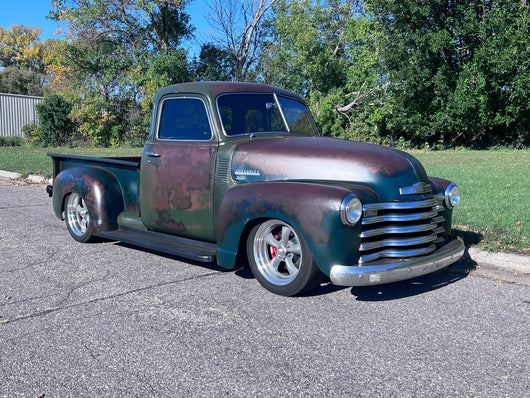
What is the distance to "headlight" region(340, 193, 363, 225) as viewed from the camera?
12.5 feet

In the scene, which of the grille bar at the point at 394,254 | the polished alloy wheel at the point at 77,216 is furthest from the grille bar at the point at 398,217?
the polished alloy wheel at the point at 77,216

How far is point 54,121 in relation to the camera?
29641 millimetres

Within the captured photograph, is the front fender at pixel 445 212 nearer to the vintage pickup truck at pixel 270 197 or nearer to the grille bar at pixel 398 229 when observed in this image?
the vintage pickup truck at pixel 270 197

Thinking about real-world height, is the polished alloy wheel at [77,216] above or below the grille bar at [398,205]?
below

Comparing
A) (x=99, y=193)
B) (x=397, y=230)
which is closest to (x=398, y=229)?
(x=397, y=230)

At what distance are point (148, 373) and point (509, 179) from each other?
1064cm

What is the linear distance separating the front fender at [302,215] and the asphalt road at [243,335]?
460 mm

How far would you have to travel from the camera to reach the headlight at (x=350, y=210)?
3.79 meters

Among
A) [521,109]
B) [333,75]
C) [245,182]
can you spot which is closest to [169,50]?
[333,75]

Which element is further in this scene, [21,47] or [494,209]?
[21,47]

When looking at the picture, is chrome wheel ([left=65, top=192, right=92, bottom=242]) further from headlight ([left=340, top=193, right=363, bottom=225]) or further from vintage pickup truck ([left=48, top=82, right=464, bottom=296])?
headlight ([left=340, top=193, right=363, bottom=225])

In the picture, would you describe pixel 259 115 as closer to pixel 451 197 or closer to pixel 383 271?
pixel 451 197

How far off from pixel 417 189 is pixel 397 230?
0.44m

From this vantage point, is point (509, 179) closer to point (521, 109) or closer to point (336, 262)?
point (336, 262)
